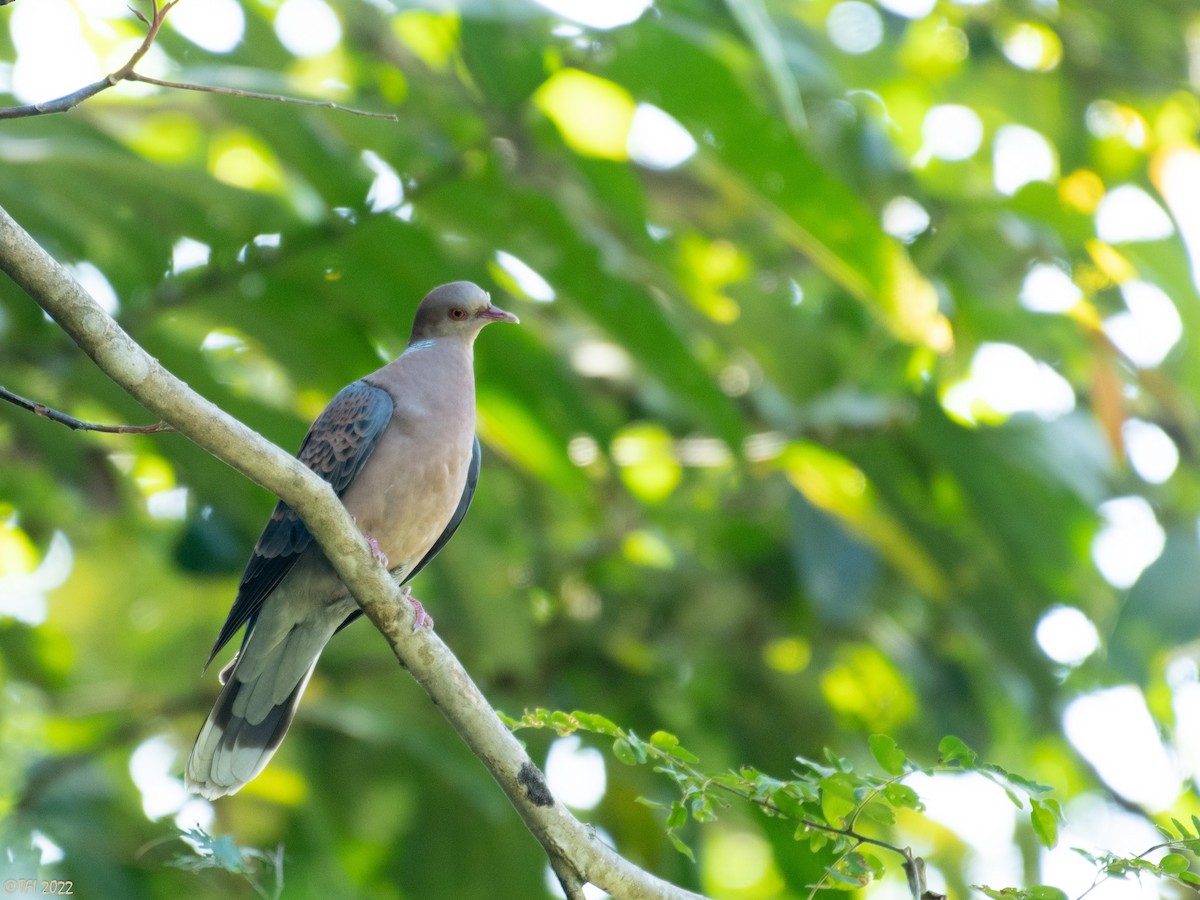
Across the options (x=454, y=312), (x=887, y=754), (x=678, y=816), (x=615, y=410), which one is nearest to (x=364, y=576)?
(x=678, y=816)

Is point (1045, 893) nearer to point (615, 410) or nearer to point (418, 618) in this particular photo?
point (418, 618)

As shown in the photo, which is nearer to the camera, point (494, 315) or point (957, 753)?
point (957, 753)

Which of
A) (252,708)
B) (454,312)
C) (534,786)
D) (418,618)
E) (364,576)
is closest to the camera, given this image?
(534,786)

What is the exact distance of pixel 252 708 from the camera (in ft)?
11.9

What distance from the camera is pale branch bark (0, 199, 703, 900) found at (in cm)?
206

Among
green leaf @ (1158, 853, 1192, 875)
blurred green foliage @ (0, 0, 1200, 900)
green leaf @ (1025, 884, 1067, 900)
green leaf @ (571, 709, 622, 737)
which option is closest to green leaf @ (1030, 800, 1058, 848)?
green leaf @ (1025, 884, 1067, 900)

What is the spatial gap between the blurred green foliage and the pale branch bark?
1.03 meters

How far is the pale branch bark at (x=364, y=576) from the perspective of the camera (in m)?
2.06

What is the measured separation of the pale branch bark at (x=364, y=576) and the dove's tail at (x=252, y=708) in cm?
107

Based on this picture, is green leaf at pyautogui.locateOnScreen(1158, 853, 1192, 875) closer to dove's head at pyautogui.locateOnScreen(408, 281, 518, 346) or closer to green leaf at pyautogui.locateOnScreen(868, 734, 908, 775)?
green leaf at pyautogui.locateOnScreen(868, 734, 908, 775)

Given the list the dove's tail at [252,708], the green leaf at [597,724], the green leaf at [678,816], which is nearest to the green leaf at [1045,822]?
the green leaf at [678,816]

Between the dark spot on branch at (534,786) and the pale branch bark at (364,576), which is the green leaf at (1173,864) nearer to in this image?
the pale branch bark at (364,576)

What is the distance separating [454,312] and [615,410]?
84.1 inches

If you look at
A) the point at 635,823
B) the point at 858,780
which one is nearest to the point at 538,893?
the point at 635,823
